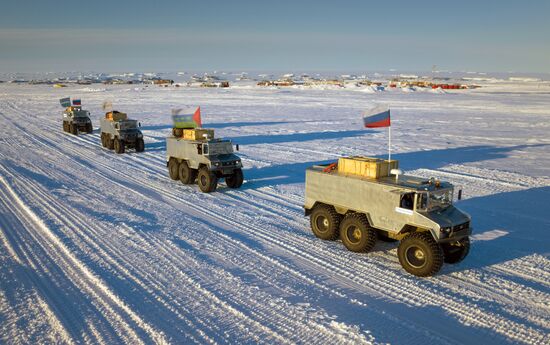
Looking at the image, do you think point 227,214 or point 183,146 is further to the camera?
point 183,146

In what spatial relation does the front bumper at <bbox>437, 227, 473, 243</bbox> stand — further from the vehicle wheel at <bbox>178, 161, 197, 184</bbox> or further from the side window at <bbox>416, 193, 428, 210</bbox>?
the vehicle wheel at <bbox>178, 161, 197, 184</bbox>

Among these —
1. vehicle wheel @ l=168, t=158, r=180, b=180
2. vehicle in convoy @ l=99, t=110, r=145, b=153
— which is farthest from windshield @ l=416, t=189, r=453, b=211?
vehicle in convoy @ l=99, t=110, r=145, b=153

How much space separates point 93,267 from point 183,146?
730cm

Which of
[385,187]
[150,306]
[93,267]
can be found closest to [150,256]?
[93,267]

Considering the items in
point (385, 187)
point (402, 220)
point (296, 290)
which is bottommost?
point (296, 290)

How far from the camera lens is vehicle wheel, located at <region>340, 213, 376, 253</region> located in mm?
9227

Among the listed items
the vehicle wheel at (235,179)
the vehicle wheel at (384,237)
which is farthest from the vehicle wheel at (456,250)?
the vehicle wheel at (235,179)

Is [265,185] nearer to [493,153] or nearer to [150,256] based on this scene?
[150,256]

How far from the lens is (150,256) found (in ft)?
30.6

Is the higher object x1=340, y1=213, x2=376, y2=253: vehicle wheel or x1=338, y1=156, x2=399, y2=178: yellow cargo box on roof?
x1=338, y1=156, x2=399, y2=178: yellow cargo box on roof

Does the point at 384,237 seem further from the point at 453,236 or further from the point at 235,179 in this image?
the point at 235,179

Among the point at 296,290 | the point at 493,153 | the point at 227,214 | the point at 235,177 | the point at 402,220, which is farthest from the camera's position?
the point at 493,153

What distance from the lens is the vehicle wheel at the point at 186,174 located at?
15.2 m

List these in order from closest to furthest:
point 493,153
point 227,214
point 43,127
Result: 1. point 227,214
2. point 493,153
3. point 43,127
